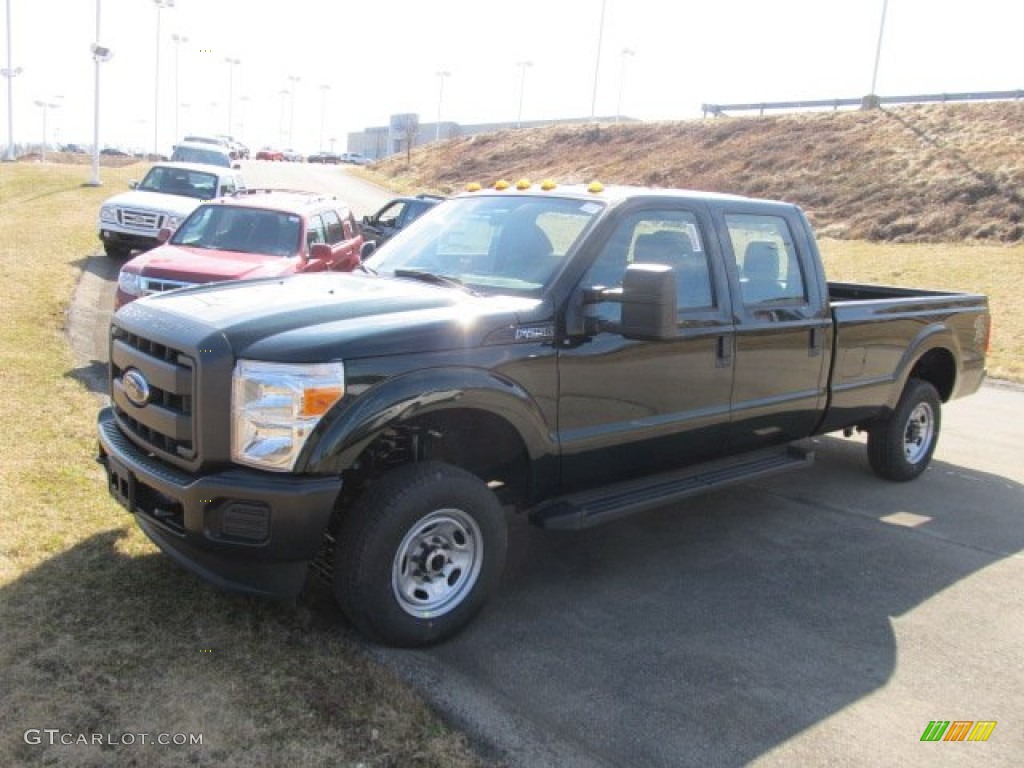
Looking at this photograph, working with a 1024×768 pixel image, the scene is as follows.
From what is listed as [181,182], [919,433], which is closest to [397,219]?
[181,182]

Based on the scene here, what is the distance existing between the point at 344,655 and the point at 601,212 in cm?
243

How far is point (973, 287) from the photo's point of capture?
1806 centimetres

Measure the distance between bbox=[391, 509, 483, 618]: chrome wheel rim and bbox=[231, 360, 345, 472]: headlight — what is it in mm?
636

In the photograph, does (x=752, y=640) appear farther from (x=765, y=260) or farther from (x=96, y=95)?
(x=96, y=95)

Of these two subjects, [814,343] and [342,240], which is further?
[342,240]

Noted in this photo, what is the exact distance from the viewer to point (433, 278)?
4605 mm

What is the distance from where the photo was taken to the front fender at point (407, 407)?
11.5 ft

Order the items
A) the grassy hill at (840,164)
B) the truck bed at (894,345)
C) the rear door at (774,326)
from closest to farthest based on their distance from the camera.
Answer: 1. the rear door at (774,326)
2. the truck bed at (894,345)
3. the grassy hill at (840,164)

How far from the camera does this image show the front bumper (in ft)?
11.3

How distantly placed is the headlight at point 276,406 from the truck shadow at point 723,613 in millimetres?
1143

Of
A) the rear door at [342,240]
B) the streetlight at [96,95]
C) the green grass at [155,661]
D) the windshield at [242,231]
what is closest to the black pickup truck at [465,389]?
the green grass at [155,661]

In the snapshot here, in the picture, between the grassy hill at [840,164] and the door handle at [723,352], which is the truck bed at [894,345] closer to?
the door handle at [723,352]

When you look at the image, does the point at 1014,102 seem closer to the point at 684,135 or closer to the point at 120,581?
the point at 684,135

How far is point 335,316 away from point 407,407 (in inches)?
19.9
